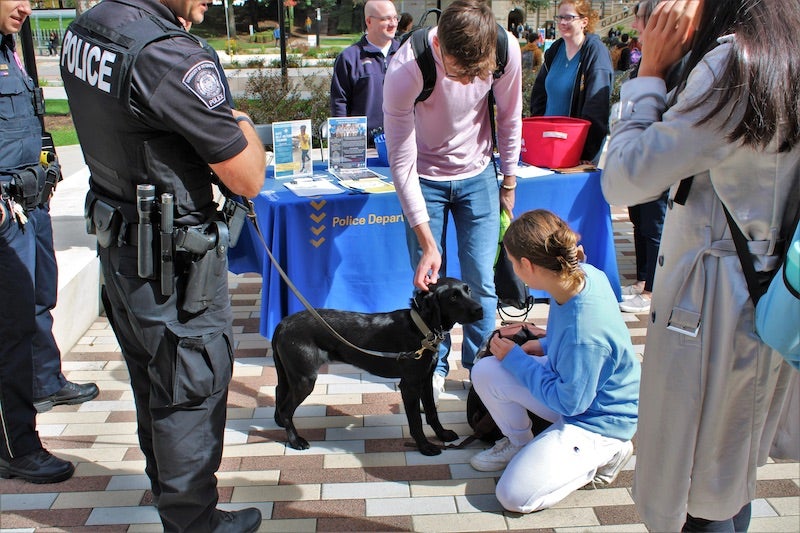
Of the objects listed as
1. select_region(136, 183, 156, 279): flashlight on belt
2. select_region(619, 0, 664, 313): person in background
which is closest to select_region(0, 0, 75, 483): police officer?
select_region(136, 183, 156, 279): flashlight on belt

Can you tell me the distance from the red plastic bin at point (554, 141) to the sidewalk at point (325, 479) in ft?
5.68

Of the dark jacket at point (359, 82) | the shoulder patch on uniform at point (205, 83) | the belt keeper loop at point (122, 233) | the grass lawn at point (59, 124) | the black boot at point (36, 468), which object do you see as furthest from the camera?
the grass lawn at point (59, 124)

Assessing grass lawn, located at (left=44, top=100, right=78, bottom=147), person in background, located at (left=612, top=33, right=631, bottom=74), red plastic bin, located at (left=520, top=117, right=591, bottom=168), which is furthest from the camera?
person in background, located at (left=612, top=33, right=631, bottom=74)

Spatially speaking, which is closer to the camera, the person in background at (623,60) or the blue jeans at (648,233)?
the blue jeans at (648,233)

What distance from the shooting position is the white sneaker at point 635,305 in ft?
14.8

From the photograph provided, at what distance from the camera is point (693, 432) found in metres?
1.65

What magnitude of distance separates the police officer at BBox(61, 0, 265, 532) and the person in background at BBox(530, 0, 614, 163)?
319 cm

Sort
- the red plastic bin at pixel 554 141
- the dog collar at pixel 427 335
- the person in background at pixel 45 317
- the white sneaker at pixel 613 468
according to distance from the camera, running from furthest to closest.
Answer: the red plastic bin at pixel 554 141
the person in background at pixel 45 317
the dog collar at pixel 427 335
the white sneaker at pixel 613 468

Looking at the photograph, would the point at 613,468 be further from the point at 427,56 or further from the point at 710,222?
the point at 427,56

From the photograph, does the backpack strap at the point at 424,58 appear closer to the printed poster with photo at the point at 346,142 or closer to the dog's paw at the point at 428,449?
the printed poster with photo at the point at 346,142

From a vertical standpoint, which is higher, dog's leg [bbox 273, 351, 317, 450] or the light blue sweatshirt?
the light blue sweatshirt

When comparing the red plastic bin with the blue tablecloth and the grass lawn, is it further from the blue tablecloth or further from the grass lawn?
the grass lawn

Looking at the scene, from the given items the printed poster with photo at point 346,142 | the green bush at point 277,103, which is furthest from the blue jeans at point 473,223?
the green bush at point 277,103

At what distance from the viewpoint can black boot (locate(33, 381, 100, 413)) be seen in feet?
10.6
